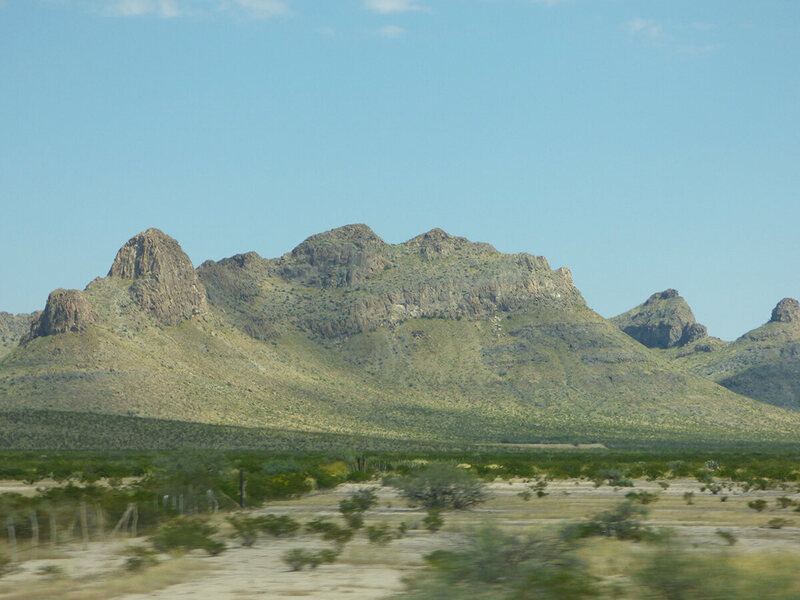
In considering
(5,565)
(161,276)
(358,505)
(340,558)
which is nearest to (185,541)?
(340,558)

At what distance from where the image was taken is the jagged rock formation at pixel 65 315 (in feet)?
462

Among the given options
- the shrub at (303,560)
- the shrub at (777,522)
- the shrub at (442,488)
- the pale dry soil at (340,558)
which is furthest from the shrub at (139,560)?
the shrub at (777,522)

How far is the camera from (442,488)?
33.4 metres

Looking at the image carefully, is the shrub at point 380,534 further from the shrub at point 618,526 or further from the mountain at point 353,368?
the mountain at point 353,368

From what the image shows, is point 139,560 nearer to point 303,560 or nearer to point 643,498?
point 303,560

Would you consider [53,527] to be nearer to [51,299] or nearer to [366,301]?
[51,299]

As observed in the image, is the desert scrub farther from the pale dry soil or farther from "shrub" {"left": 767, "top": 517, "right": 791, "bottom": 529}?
"shrub" {"left": 767, "top": 517, "right": 791, "bottom": 529}

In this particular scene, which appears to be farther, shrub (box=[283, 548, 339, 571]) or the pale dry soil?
shrub (box=[283, 548, 339, 571])

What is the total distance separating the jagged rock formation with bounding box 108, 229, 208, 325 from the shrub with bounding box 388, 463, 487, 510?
135864 mm

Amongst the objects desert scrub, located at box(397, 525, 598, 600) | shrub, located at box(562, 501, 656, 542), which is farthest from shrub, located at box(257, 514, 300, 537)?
desert scrub, located at box(397, 525, 598, 600)

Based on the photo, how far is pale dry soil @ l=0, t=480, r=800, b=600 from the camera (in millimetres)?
16297

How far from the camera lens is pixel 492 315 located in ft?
644

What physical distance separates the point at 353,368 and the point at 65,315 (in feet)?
184

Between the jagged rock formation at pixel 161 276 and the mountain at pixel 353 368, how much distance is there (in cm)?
33
